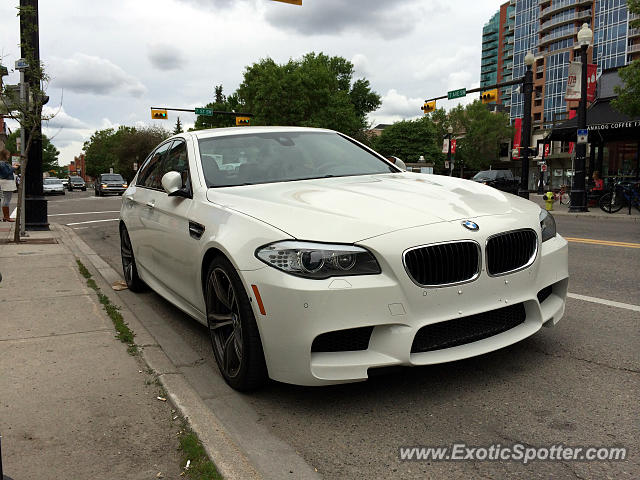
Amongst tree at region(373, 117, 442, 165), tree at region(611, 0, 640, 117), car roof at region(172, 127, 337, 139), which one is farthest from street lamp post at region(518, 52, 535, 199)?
tree at region(373, 117, 442, 165)

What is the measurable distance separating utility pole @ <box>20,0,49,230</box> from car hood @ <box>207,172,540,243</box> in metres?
8.65

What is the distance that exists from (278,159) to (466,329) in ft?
6.79

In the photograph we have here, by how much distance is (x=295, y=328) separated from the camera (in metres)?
2.83

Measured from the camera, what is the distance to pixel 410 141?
81438mm

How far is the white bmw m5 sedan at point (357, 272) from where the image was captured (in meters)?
2.83

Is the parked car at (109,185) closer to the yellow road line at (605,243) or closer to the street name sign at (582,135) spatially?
the street name sign at (582,135)

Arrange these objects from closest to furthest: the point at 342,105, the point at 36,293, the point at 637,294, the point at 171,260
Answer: the point at 171,260
the point at 637,294
the point at 36,293
the point at 342,105

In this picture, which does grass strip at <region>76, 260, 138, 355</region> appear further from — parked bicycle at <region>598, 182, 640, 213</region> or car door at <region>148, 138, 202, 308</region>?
parked bicycle at <region>598, 182, 640, 213</region>

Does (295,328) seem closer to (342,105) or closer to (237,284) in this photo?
(237,284)

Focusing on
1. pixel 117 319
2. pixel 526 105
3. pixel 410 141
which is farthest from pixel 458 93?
pixel 410 141

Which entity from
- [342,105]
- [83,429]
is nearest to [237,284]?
[83,429]

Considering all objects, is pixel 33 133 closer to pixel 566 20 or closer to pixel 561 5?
pixel 566 20

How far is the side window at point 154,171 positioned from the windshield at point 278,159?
0.95 meters

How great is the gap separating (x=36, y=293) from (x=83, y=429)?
344 cm
